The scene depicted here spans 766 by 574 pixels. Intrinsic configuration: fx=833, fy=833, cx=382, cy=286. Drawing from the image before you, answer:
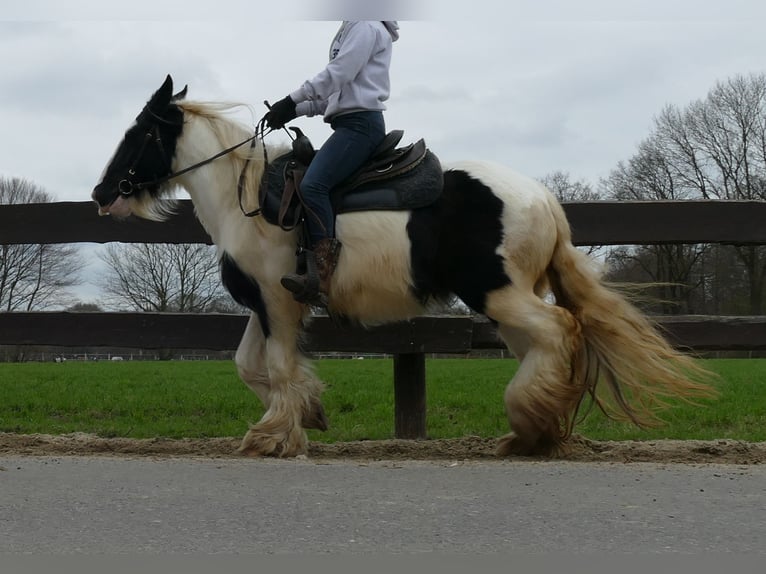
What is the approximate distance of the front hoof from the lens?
4.93 metres

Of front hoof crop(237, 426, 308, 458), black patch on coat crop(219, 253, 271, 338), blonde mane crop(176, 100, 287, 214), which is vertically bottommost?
front hoof crop(237, 426, 308, 458)

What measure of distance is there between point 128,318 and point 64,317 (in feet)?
1.59

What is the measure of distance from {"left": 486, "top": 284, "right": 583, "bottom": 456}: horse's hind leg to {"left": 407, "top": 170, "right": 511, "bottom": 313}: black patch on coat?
0.13 metres

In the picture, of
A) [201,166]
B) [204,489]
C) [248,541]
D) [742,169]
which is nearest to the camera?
[248,541]

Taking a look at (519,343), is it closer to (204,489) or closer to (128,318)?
(204,489)

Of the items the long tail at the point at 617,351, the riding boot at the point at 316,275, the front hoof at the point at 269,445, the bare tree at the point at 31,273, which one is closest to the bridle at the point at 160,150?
the riding boot at the point at 316,275

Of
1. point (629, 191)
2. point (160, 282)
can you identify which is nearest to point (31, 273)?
point (160, 282)

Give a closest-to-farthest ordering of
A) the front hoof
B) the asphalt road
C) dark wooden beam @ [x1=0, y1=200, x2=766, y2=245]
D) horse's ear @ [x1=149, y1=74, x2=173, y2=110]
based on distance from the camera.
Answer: the asphalt road, the front hoof, horse's ear @ [x1=149, y1=74, x2=173, y2=110], dark wooden beam @ [x1=0, y1=200, x2=766, y2=245]

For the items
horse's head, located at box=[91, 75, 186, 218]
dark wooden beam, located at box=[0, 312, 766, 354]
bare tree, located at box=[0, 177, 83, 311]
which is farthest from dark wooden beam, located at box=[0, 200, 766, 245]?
bare tree, located at box=[0, 177, 83, 311]

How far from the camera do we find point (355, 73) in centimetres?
489

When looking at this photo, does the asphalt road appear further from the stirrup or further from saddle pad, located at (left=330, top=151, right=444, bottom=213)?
saddle pad, located at (left=330, top=151, right=444, bottom=213)

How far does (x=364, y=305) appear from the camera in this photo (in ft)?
16.2

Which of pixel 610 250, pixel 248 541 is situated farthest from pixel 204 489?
pixel 610 250

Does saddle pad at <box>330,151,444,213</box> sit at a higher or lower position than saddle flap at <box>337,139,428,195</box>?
lower
